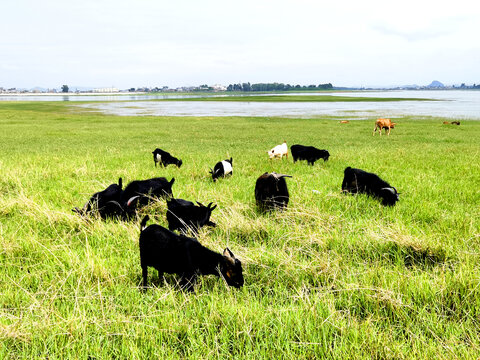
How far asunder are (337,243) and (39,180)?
7.59 metres

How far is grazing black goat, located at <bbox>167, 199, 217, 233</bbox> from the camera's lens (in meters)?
4.28

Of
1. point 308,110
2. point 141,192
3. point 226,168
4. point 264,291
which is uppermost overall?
point 308,110

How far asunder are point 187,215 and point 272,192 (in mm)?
1722

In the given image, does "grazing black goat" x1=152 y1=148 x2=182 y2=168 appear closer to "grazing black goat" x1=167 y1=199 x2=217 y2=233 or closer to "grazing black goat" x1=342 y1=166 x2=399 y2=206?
"grazing black goat" x1=167 y1=199 x2=217 y2=233

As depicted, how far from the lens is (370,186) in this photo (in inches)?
236

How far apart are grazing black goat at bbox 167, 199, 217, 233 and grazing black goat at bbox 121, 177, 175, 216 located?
866 millimetres

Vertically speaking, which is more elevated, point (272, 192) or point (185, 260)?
point (272, 192)

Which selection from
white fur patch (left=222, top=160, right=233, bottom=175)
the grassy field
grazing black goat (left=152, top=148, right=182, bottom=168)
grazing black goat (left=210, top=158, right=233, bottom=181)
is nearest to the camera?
the grassy field

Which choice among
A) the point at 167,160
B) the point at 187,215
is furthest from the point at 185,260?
the point at 167,160

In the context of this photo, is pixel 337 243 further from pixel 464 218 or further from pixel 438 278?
pixel 464 218

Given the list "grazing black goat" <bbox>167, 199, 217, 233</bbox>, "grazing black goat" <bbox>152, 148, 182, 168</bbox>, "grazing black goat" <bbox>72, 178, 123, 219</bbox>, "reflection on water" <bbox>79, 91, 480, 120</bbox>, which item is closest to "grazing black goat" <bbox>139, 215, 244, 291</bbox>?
"grazing black goat" <bbox>167, 199, 217, 233</bbox>

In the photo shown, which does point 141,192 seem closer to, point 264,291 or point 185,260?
point 185,260

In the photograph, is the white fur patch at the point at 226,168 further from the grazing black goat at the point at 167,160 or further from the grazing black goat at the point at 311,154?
the grazing black goat at the point at 311,154

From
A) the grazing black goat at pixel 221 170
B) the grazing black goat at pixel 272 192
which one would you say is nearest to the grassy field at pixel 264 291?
the grazing black goat at pixel 272 192
